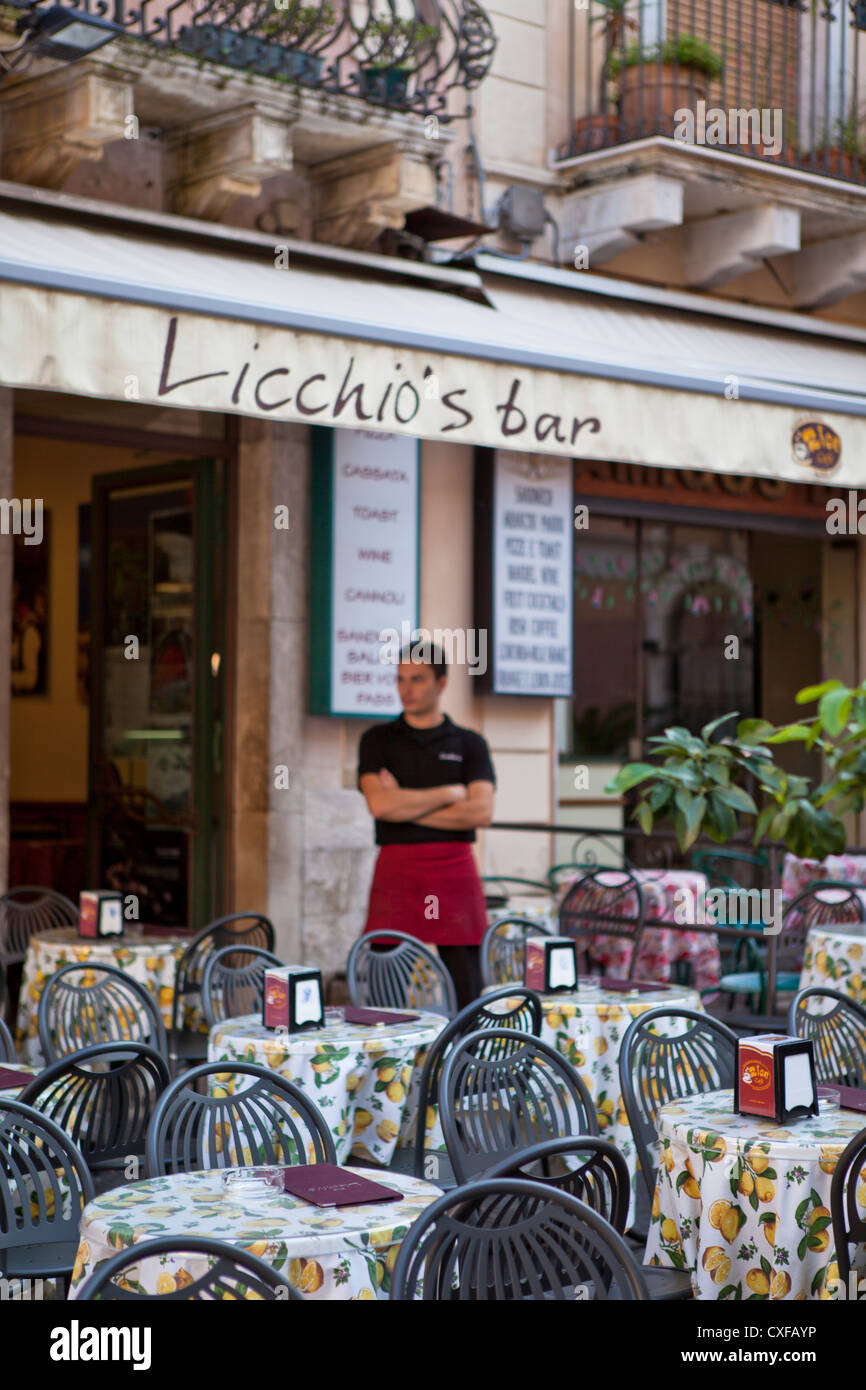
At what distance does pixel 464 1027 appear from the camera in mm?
4797

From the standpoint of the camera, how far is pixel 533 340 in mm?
7805

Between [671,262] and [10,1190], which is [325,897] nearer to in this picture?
[671,262]

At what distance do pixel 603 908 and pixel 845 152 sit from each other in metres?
6.03

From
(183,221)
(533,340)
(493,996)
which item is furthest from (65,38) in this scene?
(493,996)

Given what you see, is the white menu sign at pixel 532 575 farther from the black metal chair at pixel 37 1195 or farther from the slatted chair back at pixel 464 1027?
the black metal chair at pixel 37 1195

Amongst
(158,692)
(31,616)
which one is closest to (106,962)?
(158,692)

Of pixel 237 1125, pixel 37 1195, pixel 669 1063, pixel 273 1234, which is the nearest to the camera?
pixel 273 1234

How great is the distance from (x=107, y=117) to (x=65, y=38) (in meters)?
0.88

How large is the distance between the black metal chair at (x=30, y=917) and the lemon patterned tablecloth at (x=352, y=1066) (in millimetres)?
2483

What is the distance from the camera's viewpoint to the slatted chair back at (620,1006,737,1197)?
4531mm

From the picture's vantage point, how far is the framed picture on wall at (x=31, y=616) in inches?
475

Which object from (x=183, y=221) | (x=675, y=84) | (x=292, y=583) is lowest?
(x=292, y=583)

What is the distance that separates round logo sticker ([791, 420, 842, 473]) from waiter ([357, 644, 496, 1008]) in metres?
2.36

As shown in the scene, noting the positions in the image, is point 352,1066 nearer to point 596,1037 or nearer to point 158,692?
point 596,1037
